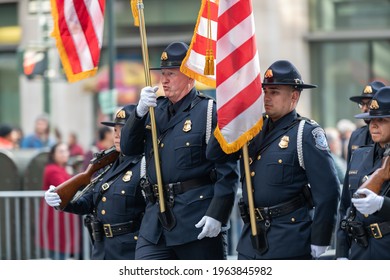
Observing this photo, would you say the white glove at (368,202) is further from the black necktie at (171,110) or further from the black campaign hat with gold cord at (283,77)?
the black necktie at (171,110)

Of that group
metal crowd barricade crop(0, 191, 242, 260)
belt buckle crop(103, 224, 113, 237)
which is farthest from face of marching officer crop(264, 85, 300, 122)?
metal crowd barricade crop(0, 191, 242, 260)

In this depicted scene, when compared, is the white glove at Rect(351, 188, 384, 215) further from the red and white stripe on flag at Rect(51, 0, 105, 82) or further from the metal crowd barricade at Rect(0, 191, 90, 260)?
the metal crowd barricade at Rect(0, 191, 90, 260)

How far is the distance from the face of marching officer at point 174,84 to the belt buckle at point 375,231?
1.76 meters

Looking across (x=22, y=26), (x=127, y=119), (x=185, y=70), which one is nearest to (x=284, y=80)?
(x=185, y=70)

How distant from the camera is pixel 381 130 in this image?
6.78 m

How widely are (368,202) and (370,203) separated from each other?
0.01 meters

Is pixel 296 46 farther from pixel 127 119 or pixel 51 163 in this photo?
pixel 127 119

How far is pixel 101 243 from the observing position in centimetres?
830

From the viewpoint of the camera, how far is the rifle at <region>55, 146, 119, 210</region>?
844 centimetres

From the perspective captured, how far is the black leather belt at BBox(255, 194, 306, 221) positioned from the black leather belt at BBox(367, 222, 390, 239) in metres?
0.59

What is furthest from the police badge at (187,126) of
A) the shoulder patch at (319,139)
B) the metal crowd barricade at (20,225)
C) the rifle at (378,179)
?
the metal crowd barricade at (20,225)

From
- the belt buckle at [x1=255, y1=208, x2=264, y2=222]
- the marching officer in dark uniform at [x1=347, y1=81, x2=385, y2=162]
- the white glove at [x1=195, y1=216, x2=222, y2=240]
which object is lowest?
the white glove at [x1=195, y1=216, x2=222, y2=240]
